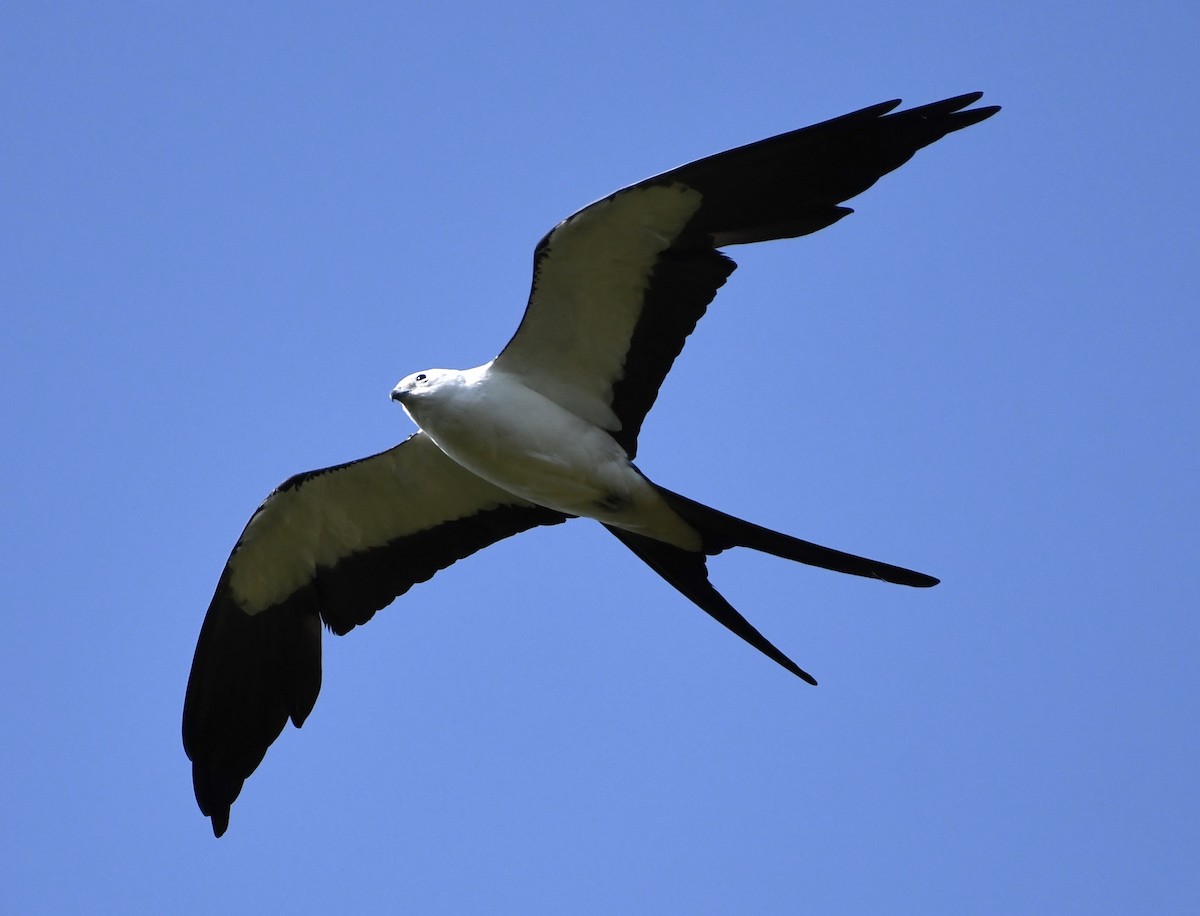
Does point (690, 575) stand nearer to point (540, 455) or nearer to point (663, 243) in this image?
point (540, 455)

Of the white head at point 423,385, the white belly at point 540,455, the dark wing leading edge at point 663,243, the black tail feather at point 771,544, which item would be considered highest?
the dark wing leading edge at point 663,243

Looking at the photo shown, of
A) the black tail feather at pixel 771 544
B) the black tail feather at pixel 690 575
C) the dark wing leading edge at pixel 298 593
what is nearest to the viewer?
the black tail feather at pixel 771 544

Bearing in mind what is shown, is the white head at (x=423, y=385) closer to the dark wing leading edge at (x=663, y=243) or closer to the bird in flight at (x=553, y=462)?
the bird in flight at (x=553, y=462)

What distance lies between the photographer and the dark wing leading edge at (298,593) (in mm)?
7984

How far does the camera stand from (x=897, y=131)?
20.9ft

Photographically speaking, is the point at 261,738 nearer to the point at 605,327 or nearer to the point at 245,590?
the point at 245,590

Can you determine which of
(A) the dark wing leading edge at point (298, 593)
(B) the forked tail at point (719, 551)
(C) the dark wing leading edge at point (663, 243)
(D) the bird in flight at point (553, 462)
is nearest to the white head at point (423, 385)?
(D) the bird in flight at point (553, 462)

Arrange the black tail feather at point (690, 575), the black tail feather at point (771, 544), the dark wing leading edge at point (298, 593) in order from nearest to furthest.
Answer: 1. the black tail feather at point (771, 544)
2. the black tail feather at point (690, 575)
3. the dark wing leading edge at point (298, 593)

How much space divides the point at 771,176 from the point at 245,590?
Result: 3754 millimetres

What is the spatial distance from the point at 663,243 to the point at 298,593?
297 centimetres

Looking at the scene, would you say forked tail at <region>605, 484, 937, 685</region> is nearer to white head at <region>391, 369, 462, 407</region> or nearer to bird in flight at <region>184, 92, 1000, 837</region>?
bird in flight at <region>184, 92, 1000, 837</region>

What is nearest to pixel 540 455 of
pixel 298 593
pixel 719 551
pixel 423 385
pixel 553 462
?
pixel 553 462

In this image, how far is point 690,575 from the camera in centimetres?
722

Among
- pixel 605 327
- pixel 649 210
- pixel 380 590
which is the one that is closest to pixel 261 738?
pixel 380 590
